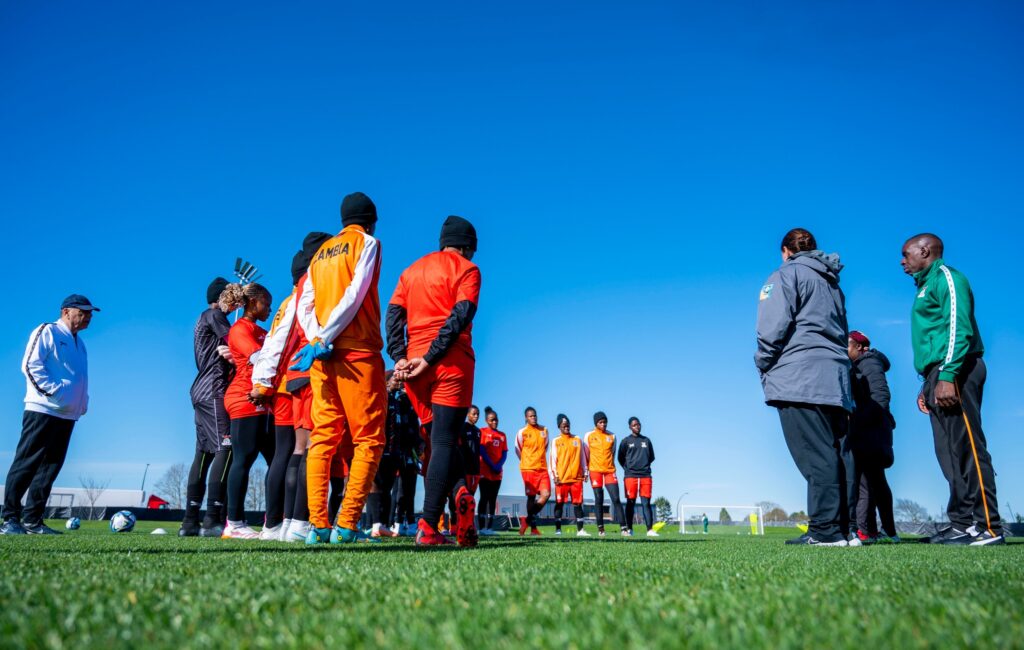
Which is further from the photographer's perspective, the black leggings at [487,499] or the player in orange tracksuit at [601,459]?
the player in orange tracksuit at [601,459]

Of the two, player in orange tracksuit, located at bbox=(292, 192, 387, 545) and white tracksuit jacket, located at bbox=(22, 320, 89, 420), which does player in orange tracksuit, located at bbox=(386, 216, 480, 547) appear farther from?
white tracksuit jacket, located at bbox=(22, 320, 89, 420)

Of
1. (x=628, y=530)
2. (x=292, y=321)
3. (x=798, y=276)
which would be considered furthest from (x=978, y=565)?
(x=628, y=530)

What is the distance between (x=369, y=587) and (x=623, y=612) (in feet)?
2.97

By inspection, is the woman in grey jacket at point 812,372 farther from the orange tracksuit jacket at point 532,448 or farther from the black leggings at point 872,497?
the orange tracksuit jacket at point 532,448

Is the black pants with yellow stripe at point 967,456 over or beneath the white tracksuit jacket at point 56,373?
beneath

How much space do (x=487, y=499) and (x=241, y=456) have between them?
8.79m

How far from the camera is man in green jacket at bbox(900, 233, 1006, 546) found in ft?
18.4

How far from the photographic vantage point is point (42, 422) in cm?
710

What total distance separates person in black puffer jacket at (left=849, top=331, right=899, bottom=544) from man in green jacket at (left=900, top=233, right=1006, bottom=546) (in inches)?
59.8

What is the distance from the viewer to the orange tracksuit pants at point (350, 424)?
4.46 metres

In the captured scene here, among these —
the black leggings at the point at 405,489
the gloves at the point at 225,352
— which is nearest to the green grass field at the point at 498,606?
the gloves at the point at 225,352

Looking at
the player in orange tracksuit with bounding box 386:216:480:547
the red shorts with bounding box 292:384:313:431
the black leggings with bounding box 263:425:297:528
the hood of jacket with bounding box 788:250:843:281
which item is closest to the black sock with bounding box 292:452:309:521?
the red shorts with bounding box 292:384:313:431

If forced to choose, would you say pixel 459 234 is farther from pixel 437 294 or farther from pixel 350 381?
pixel 350 381

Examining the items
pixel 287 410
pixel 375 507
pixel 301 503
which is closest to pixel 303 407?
pixel 287 410
